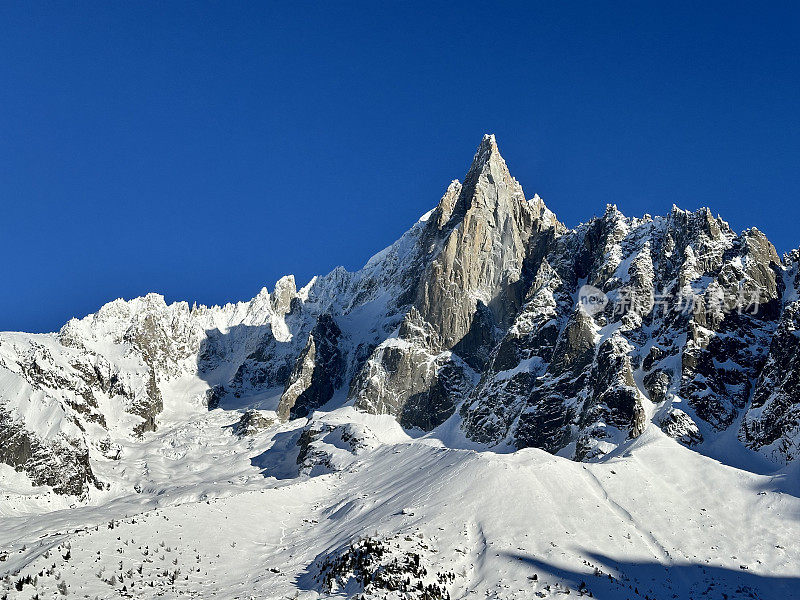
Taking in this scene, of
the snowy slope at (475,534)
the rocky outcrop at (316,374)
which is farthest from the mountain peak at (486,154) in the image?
the snowy slope at (475,534)

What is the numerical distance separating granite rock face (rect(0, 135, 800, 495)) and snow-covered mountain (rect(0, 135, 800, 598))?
44cm

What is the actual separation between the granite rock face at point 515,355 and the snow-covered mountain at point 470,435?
44 cm

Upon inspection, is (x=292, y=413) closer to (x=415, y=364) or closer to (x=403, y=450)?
(x=415, y=364)

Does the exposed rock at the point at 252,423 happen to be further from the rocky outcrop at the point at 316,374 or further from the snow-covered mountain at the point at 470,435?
the rocky outcrop at the point at 316,374

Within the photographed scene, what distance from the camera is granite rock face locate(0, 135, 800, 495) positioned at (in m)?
94.2

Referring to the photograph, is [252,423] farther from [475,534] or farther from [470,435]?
[475,534]

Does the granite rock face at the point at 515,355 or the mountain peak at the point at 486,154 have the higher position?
the mountain peak at the point at 486,154

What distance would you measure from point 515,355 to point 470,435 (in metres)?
16.9

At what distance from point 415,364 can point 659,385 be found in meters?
58.3

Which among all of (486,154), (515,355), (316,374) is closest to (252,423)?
(316,374)

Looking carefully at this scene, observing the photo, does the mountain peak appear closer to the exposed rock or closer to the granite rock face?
the granite rock face

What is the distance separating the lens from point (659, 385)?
320 ft

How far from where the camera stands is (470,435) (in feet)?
393

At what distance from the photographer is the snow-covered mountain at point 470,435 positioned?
4784 centimetres
